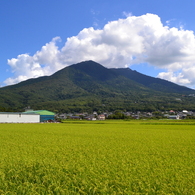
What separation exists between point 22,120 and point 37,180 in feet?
175

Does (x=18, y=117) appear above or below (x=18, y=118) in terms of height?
above

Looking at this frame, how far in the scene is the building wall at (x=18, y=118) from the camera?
2042 inches

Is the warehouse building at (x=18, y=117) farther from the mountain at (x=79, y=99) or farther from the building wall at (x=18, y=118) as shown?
the mountain at (x=79, y=99)

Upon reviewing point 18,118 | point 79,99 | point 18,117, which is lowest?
point 18,118

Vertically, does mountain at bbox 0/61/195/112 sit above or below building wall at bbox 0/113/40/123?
above

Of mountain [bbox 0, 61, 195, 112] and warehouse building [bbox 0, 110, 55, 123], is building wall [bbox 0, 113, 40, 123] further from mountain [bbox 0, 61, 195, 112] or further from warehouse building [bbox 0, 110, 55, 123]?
mountain [bbox 0, 61, 195, 112]

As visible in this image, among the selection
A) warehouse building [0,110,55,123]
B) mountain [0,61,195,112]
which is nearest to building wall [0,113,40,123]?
warehouse building [0,110,55,123]

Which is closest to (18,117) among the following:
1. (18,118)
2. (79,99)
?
(18,118)

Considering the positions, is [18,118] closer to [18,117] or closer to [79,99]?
[18,117]

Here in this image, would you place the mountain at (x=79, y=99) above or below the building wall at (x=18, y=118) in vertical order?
above

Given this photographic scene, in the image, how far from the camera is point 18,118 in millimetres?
54438

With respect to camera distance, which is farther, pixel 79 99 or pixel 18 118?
pixel 79 99

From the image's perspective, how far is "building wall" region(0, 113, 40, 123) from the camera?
5188cm

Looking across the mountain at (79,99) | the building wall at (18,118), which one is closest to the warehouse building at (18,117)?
the building wall at (18,118)
